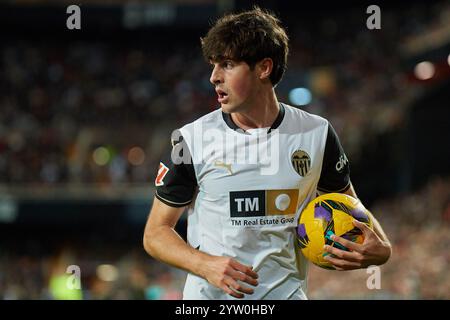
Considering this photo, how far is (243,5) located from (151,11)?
9.79ft

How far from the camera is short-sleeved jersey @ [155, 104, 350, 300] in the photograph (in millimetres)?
3561

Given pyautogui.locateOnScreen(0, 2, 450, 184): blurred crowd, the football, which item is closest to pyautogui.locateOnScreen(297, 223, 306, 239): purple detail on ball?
the football

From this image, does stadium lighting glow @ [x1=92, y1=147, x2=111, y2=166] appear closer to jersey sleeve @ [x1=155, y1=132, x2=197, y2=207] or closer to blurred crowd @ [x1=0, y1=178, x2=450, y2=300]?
blurred crowd @ [x1=0, y1=178, x2=450, y2=300]

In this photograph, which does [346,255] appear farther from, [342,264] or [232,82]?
[232,82]

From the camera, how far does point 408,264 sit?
426 inches

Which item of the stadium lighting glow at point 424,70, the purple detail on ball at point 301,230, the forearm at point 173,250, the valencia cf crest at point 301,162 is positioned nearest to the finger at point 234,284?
the forearm at point 173,250

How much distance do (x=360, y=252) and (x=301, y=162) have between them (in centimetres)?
54

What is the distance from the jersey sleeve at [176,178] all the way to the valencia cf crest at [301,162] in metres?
0.50

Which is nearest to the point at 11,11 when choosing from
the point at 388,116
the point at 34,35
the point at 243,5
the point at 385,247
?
the point at 34,35

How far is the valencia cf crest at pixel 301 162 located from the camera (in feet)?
12.0

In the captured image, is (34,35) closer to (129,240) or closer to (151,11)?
(151,11)

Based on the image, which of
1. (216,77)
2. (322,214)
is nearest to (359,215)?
(322,214)

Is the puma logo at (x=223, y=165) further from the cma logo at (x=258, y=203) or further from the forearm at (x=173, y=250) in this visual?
the forearm at (x=173, y=250)

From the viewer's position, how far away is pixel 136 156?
22156mm
